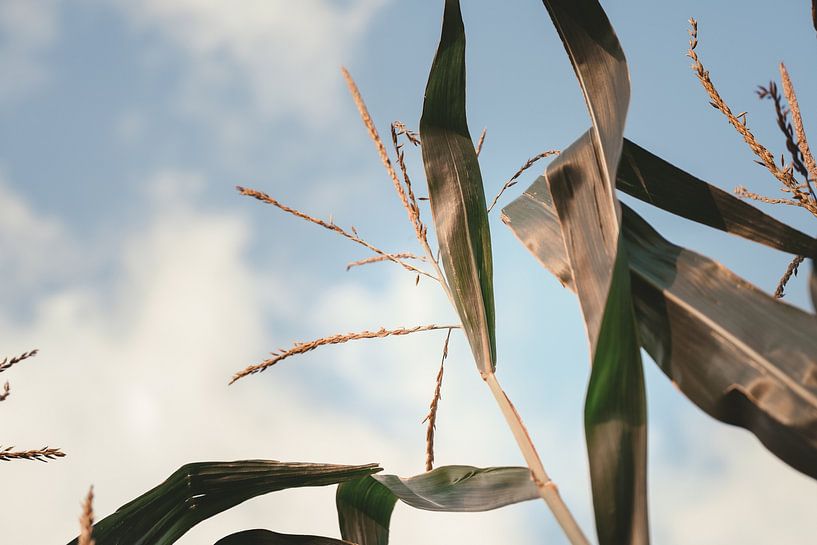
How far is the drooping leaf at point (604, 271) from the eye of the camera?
2.31 feet

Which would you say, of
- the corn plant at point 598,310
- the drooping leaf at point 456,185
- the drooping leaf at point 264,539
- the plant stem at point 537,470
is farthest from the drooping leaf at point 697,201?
the drooping leaf at point 264,539

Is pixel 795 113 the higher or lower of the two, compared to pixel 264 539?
higher

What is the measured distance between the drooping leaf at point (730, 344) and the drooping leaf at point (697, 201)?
0.40 feet

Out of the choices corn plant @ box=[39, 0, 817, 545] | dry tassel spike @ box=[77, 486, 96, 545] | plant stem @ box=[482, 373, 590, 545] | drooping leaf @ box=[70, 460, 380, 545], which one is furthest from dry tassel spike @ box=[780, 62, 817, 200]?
dry tassel spike @ box=[77, 486, 96, 545]

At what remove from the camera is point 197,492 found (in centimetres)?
104

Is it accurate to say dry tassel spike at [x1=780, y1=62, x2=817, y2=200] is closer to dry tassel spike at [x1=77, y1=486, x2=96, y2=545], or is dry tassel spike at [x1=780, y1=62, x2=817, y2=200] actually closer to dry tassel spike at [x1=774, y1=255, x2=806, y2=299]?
dry tassel spike at [x1=774, y1=255, x2=806, y2=299]

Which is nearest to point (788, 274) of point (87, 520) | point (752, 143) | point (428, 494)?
point (752, 143)

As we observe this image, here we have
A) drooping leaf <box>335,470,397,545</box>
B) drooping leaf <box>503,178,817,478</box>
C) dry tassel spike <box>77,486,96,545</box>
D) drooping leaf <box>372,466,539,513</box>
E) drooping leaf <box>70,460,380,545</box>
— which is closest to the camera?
dry tassel spike <box>77,486,96,545</box>

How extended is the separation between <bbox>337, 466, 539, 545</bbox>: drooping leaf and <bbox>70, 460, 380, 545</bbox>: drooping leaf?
3.0 inches

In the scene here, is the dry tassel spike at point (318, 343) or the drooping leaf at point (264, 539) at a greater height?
the dry tassel spike at point (318, 343)

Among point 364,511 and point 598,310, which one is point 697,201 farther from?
point 364,511

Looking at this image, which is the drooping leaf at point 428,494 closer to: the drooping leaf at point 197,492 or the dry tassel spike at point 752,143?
the drooping leaf at point 197,492

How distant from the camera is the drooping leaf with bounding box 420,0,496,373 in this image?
1.00 metres

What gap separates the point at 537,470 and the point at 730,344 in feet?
0.83
